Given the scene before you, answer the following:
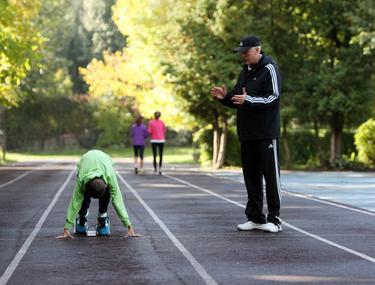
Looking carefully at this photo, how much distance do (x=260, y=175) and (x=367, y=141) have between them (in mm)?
19261

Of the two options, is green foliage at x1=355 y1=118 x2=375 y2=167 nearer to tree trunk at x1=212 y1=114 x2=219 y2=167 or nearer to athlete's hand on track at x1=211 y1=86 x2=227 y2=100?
tree trunk at x1=212 y1=114 x2=219 y2=167

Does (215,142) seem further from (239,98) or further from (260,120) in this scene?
(239,98)

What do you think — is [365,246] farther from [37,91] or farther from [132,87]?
[37,91]

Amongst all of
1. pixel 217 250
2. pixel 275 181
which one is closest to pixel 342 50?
pixel 275 181

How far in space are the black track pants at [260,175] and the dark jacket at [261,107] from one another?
0.44 ft

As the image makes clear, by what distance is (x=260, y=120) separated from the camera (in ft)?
35.8

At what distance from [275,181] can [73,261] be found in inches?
130

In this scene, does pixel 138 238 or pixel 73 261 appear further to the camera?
pixel 138 238

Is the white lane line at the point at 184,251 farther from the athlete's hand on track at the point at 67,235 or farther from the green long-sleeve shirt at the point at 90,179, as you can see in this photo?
the athlete's hand on track at the point at 67,235

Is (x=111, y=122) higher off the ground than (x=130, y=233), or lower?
higher

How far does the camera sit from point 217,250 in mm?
9266

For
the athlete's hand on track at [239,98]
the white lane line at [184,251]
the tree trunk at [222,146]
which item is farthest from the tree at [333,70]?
the athlete's hand on track at [239,98]

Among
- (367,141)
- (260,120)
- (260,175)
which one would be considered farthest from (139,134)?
(260,120)

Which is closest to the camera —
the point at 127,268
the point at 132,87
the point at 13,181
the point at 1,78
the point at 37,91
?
the point at 127,268
